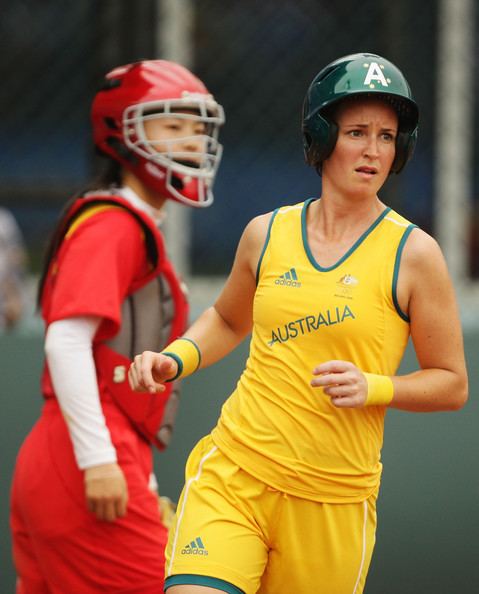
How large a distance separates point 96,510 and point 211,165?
111 cm

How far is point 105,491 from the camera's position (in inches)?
124

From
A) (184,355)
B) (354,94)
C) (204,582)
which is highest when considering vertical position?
(354,94)

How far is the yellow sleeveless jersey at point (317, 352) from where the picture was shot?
268 cm

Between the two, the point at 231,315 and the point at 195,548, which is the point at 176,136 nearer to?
the point at 231,315

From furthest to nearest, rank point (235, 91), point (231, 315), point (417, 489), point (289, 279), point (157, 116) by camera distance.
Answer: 1. point (235, 91)
2. point (417, 489)
3. point (157, 116)
4. point (231, 315)
5. point (289, 279)

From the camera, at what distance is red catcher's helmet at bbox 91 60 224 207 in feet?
11.5

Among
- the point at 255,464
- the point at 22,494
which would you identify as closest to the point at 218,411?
the point at 22,494

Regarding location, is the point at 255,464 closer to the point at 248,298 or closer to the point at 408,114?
the point at 248,298

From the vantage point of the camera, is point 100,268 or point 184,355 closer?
point 184,355

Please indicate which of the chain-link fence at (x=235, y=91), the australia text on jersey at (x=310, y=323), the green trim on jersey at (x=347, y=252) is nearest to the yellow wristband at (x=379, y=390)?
the australia text on jersey at (x=310, y=323)

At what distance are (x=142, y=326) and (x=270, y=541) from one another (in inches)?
31.6

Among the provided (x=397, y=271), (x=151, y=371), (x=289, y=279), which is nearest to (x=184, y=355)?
(x=151, y=371)

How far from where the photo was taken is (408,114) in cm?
276

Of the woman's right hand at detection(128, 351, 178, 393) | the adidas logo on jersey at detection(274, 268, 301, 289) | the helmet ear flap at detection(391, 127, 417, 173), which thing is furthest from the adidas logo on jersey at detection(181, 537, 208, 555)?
the helmet ear flap at detection(391, 127, 417, 173)
